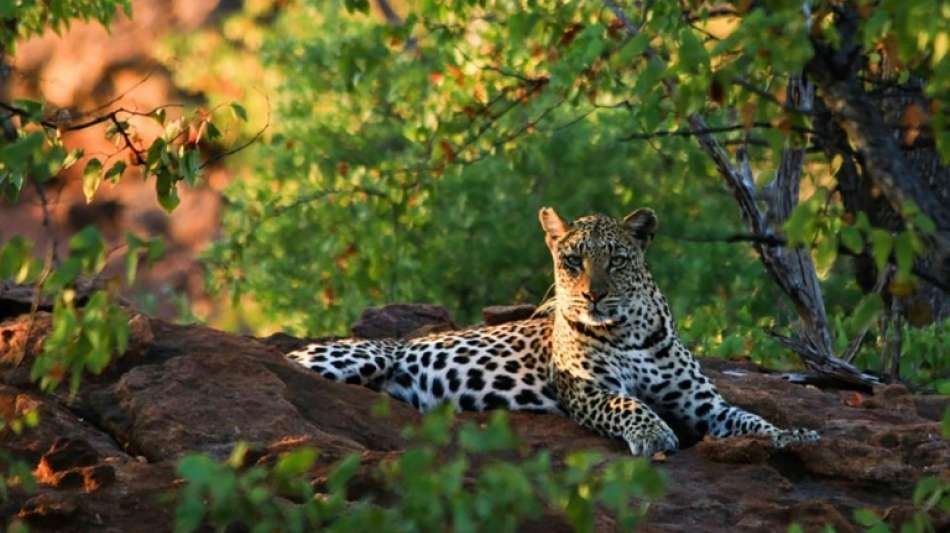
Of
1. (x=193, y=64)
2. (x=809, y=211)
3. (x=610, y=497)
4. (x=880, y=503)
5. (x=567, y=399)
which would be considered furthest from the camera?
(x=193, y=64)

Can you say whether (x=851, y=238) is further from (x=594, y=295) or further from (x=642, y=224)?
(x=642, y=224)

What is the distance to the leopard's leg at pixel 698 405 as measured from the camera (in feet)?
35.3

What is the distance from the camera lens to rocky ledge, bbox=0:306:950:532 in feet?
26.8

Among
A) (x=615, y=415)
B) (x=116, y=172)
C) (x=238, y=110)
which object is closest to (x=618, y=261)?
(x=615, y=415)

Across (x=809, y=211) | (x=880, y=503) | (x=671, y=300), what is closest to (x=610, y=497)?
(x=809, y=211)

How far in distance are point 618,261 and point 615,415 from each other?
104 cm

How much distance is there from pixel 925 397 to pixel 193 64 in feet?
61.9

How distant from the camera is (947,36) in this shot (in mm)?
5293

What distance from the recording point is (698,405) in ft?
36.5

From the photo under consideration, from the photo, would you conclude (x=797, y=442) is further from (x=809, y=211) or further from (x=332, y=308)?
(x=332, y=308)

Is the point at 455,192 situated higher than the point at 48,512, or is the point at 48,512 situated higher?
the point at 455,192

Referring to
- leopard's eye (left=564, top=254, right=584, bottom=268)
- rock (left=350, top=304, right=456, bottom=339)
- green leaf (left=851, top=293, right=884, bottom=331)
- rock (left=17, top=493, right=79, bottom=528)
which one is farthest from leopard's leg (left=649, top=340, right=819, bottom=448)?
green leaf (left=851, top=293, right=884, bottom=331)

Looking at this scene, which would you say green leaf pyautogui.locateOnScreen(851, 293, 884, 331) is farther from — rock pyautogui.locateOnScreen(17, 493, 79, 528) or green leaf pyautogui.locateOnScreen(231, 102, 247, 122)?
rock pyautogui.locateOnScreen(17, 493, 79, 528)

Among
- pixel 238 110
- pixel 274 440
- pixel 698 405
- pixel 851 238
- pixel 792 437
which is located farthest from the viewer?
pixel 698 405
